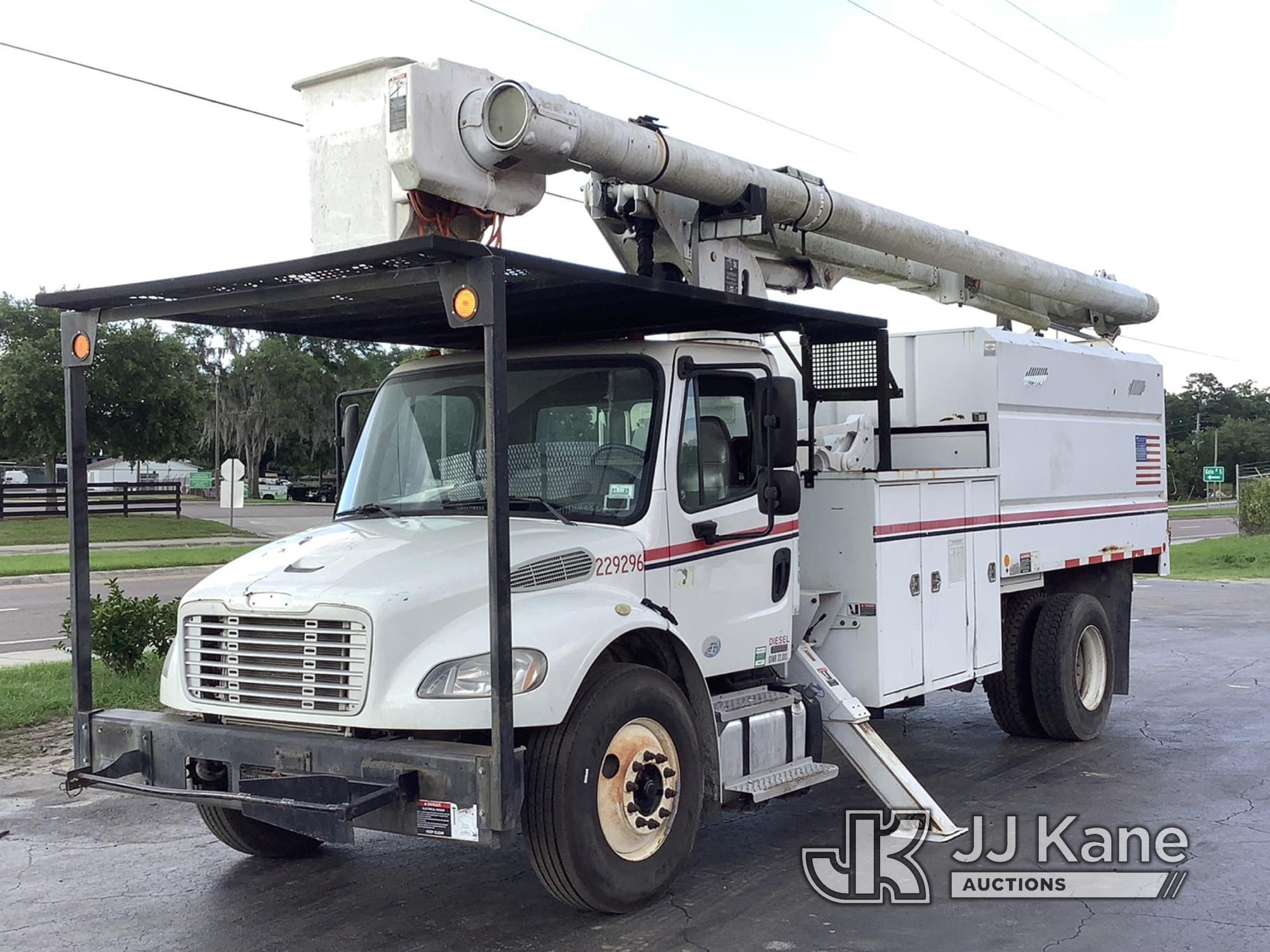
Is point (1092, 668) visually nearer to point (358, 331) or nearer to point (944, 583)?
point (944, 583)

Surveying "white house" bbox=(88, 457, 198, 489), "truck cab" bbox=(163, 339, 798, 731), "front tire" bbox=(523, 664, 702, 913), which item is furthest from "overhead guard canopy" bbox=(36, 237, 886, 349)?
"white house" bbox=(88, 457, 198, 489)

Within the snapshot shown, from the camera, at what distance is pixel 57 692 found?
37.4 feet

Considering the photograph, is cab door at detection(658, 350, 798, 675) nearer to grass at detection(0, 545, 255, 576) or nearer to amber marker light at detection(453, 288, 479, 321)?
amber marker light at detection(453, 288, 479, 321)

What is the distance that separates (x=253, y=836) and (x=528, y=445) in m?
2.43

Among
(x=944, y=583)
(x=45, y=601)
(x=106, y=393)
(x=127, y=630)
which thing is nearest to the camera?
(x=944, y=583)

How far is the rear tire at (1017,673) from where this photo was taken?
9562 mm

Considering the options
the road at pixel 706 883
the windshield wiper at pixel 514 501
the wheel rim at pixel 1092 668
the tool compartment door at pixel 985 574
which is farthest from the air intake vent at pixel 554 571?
the wheel rim at pixel 1092 668

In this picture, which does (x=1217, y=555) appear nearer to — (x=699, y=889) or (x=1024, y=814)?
(x=1024, y=814)

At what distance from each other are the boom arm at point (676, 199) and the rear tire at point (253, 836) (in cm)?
312

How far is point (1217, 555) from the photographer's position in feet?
100

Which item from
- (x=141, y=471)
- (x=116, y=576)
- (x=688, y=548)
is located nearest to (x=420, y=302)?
(x=688, y=548)

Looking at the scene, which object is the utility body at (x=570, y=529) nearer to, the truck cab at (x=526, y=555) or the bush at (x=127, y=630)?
the truck cab at (x=526, y=555)

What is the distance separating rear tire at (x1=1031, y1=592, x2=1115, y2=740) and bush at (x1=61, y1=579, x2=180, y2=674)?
7.16m

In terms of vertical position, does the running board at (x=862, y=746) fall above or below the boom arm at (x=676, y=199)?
below
